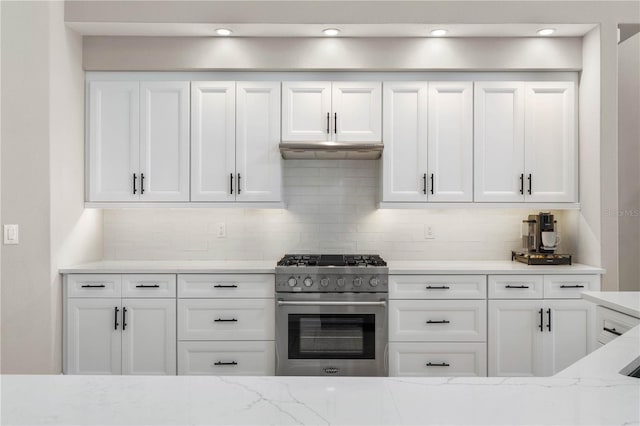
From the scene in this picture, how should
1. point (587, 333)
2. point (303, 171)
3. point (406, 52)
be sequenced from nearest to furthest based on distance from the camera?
1. point (587, 333)
2. point (406, 52)
3. point (303, 171)

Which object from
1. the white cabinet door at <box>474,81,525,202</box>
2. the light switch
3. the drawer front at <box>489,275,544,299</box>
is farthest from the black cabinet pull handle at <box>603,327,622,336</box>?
the light switch

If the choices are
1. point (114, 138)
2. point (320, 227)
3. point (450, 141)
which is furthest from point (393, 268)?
point (114, 138)

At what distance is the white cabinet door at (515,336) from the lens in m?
3.20

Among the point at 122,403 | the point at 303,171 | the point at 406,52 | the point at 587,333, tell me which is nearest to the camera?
the point at 122,403

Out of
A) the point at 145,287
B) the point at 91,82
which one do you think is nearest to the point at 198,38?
the point at 91,82

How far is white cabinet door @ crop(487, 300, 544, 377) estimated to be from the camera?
3195mm

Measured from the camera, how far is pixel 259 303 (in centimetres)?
321

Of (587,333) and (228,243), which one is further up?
(228,243)

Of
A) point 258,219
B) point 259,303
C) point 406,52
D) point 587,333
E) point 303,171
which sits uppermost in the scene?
point 406,52

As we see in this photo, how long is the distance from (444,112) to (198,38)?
76.3 inches

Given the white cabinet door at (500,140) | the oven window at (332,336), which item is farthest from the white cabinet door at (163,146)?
the white cabinet door at (500,140)

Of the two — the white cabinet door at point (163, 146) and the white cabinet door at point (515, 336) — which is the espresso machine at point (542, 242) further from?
the white cabinet door at point (163, 146)

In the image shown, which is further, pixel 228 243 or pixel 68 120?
pixel 228 243

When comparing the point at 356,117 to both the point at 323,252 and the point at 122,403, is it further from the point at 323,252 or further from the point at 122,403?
the point at 122,403
